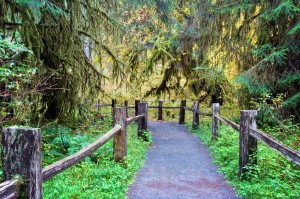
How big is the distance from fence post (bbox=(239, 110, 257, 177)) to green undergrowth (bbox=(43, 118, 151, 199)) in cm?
194

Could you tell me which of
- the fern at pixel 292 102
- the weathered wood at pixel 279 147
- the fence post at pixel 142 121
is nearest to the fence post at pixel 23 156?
the weathered wood at pixel 279 147

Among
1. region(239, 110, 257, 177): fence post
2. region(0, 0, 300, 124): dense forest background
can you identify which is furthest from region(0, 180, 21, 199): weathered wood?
region(239, 110, 257, 177): fence post

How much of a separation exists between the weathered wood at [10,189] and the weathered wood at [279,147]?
8.86ft

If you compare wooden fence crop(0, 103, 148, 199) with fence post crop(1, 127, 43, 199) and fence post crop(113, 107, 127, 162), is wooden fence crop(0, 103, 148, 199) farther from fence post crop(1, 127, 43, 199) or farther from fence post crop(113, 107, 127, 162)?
fence post crop(113, 107, 127, 162)

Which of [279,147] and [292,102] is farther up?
[292,102]

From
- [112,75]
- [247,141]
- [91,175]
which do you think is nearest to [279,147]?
[247,141]

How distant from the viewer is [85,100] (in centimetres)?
865

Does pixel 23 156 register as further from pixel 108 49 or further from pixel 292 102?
pixel 292 102

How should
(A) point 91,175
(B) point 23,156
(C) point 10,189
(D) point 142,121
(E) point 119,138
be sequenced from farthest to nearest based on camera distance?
(D) point 142,121
(E) point 119,138
(A) point 91,175
(B) point 23,156
(C) point 10,189

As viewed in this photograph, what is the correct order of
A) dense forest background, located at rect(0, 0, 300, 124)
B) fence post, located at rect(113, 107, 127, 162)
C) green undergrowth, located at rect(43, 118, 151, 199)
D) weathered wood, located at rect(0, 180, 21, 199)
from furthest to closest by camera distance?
dense forest background, located at rect(0, 0, 300, 124)
fence post, located at rect(113, 107, 127, 162)
green undergrowth, located at rect(43, 118, 151, 199)
weathered wood, located at rect(0, 180, 21, 199)

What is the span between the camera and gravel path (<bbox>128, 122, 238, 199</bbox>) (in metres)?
4.13

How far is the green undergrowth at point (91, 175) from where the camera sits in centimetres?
376

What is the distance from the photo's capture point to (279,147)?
11.2ft

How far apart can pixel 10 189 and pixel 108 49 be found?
795 centimetres
